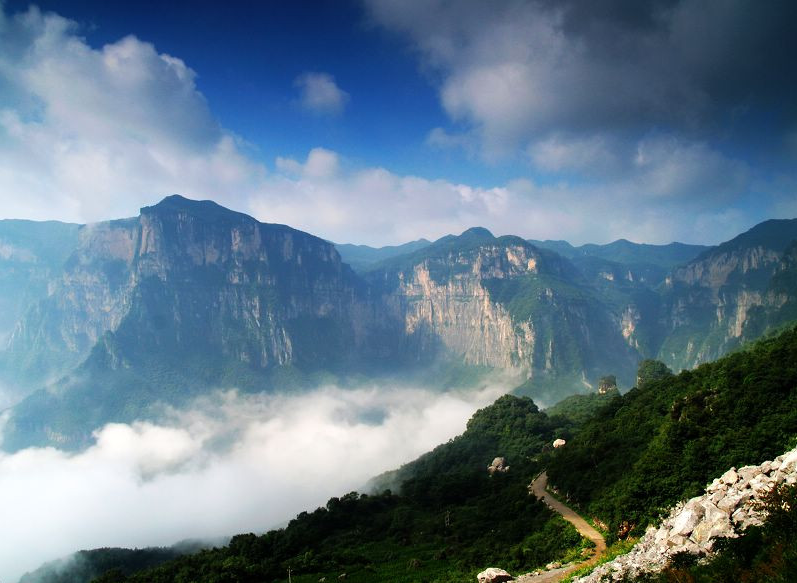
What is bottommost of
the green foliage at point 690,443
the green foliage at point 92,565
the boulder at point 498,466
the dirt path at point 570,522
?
Result: the green foliage at point 92,565

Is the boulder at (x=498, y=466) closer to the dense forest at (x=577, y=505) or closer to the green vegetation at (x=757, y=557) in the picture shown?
the dense forest at (x=577, y=505)

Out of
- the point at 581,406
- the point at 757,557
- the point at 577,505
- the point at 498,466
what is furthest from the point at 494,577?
the point at 581,406

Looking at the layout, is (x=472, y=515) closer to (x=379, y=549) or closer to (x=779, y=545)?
(x=379, y=549)

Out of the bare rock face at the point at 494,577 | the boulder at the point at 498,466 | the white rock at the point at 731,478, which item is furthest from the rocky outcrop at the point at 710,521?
the boulder at the point at 498,466

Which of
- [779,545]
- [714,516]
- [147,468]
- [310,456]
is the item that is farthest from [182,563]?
[147,468]

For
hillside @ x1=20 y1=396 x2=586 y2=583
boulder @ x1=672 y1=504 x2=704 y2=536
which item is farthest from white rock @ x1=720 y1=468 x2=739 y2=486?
hillside @ x1=20 y1=396 x2=586 y2=583

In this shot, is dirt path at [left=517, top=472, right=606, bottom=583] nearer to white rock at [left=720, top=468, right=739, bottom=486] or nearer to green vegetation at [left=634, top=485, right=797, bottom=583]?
white rock at [left=720, top=468, right=739, bottom=486]
